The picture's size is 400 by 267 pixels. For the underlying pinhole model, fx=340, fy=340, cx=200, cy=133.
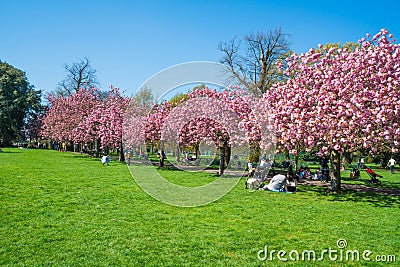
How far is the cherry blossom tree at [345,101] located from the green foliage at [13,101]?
54.3 meters

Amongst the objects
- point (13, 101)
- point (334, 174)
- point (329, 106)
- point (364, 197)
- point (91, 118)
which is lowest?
point (364, 197)

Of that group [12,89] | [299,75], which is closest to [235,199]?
[299,75]

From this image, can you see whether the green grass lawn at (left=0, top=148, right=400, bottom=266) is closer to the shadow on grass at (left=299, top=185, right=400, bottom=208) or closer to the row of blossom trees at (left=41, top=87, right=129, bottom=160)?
the shadow on grass at (left=299, top=185, right=400, bottom=208)

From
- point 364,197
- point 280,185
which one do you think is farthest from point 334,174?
point 280,185

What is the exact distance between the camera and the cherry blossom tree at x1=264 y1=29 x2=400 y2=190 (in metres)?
11.3

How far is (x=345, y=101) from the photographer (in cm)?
1207

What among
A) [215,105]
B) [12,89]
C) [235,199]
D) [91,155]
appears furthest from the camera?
[12,89]

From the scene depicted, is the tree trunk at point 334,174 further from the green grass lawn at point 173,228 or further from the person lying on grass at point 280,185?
the green grass lawn at point 173,228

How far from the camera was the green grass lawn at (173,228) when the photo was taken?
240 inches

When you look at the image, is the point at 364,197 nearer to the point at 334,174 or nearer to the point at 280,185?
the point at 334,174

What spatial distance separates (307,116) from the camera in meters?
12.8

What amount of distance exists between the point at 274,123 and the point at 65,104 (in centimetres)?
3686

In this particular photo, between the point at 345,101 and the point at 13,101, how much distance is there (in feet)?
190

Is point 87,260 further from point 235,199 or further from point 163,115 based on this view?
point 163,115
